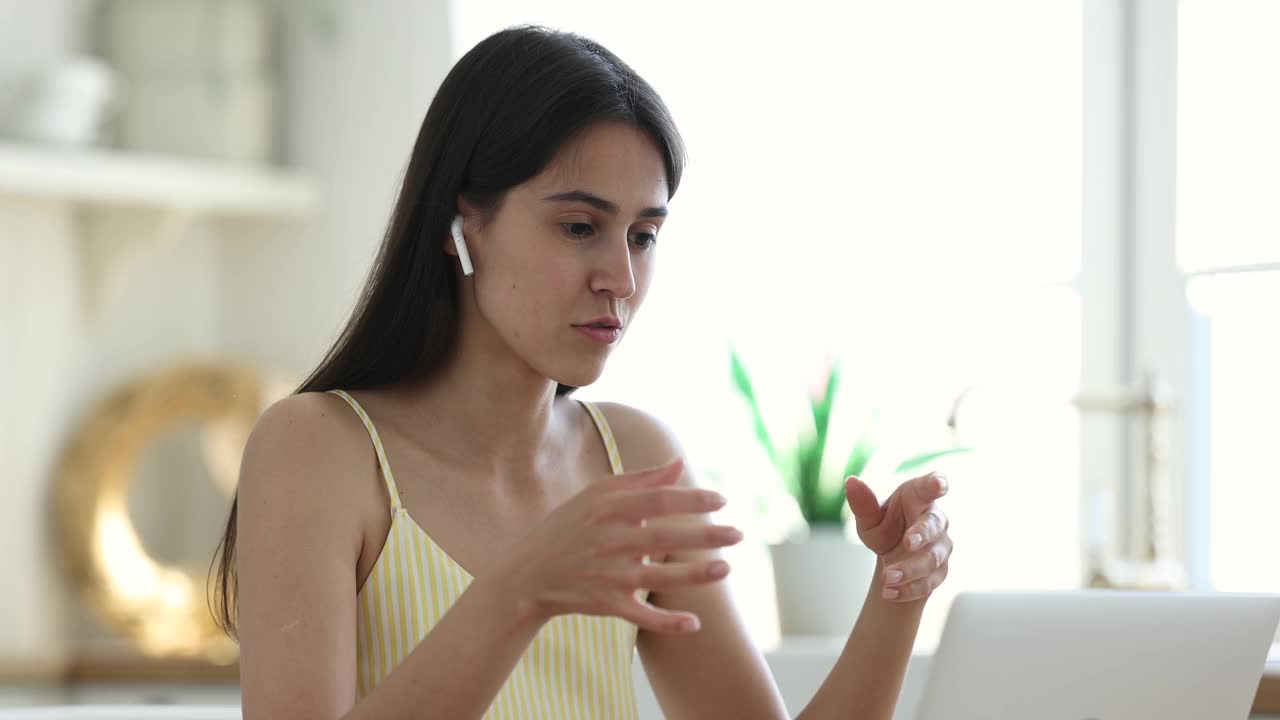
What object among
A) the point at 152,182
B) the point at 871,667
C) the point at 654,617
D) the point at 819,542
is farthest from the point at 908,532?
the point at 152,182

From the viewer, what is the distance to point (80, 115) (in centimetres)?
298

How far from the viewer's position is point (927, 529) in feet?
3.53

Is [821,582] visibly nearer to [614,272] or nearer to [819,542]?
[819,542]

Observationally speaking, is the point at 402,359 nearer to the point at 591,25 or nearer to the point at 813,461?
the point at 813,461

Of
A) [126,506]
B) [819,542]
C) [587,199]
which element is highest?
[587,199]

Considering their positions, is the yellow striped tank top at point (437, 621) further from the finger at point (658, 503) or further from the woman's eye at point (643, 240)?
the finger at point (658, 503)

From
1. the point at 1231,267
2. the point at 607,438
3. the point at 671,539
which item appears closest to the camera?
the point at 671,539

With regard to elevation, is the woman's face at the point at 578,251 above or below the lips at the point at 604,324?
above

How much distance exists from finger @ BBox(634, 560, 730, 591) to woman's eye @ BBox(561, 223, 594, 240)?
387 millimetres

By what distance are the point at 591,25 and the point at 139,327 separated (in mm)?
1257

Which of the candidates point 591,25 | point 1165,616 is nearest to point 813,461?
point 1165,616

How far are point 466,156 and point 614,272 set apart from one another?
169mm

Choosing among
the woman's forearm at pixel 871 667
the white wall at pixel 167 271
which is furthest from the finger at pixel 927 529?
the white wall at pixel 167 271

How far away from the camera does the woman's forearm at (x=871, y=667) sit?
1.21m
